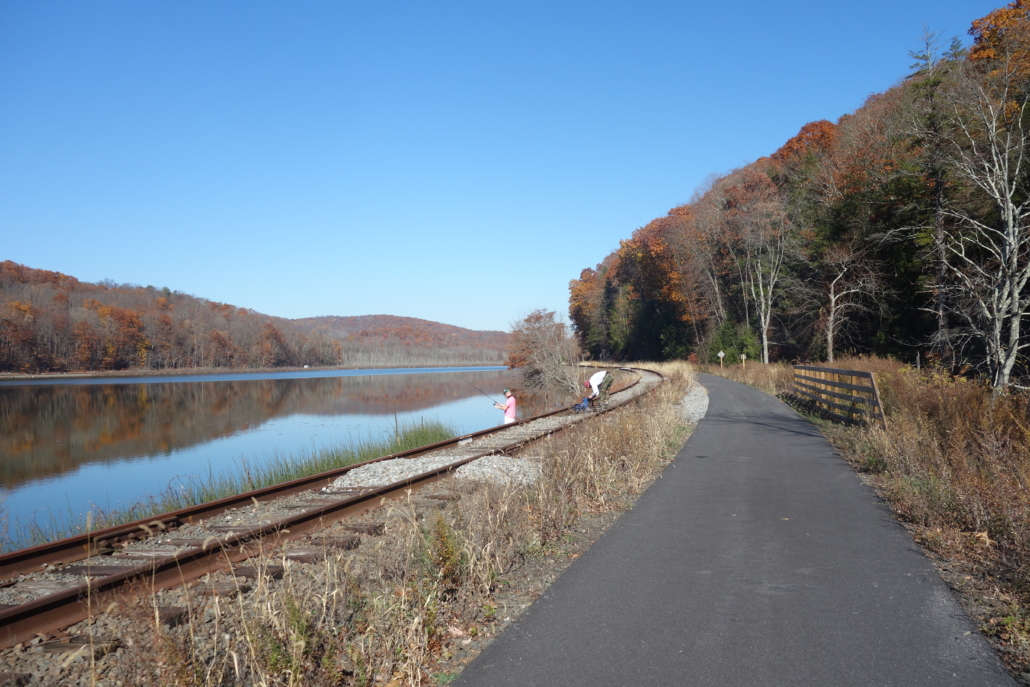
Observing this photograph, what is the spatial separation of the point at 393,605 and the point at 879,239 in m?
34.9

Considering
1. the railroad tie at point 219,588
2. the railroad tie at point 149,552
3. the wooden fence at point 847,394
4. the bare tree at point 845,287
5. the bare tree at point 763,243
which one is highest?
the bare tree at point 763,243

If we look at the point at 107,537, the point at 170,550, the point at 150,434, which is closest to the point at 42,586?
the point at 170,550

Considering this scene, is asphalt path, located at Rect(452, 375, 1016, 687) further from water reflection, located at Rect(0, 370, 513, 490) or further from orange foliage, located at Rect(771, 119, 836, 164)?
orange foliage, located at Rect(771, 119, 836, 164)

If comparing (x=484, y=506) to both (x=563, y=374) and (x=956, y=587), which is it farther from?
(x=563, y=374)

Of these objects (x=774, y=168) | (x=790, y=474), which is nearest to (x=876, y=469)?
(x=790, y=474)

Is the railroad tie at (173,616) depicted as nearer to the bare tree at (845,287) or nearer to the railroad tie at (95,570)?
the railroad tie at (95,570)

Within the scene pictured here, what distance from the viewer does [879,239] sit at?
32344mm

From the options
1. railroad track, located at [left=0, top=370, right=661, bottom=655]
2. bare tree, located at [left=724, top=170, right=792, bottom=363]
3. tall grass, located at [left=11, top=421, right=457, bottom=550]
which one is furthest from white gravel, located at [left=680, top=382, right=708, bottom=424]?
bare tree, located at [left=724, top=170, right=792, bottom=363]

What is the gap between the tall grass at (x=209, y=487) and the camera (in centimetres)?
1020

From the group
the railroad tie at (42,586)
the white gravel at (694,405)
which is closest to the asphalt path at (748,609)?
the railroad tie at (42,586)

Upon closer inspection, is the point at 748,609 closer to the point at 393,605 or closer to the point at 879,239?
the point at 393,605

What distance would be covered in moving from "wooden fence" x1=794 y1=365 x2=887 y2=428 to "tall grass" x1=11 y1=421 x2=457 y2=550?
11.3 m

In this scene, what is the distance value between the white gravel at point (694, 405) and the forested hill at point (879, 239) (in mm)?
7433

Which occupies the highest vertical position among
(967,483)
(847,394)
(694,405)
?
(847,394)
